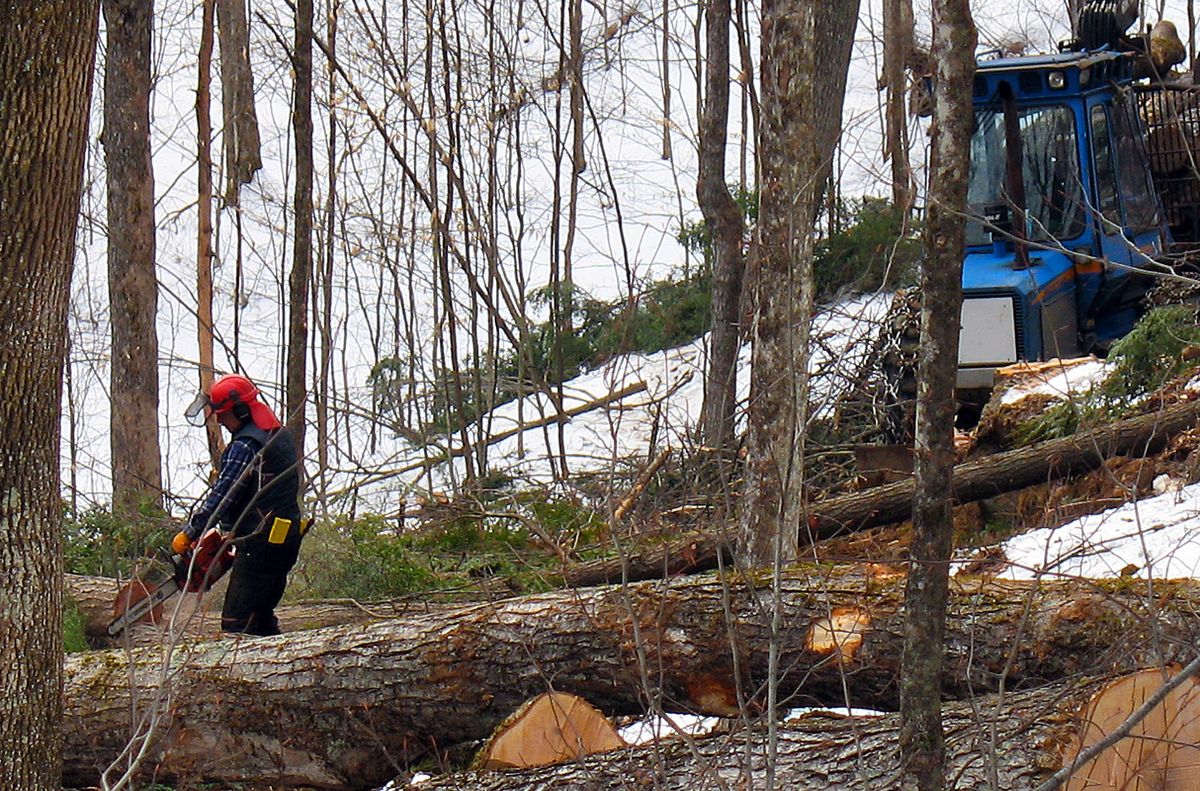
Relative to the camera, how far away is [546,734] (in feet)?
16.1

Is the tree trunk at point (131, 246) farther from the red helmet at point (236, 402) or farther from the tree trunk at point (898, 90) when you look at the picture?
the tree trunk at point (898, 90)

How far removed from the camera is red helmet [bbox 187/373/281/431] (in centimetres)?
739

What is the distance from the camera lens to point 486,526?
942 cm

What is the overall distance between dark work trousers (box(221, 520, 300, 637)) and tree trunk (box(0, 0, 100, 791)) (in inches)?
105

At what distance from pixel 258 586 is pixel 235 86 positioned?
11978 millimetres

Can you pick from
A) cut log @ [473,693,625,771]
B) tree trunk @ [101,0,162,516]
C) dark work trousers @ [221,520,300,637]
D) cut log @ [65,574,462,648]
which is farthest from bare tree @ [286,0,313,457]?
cut log @ [473,693,625,771]

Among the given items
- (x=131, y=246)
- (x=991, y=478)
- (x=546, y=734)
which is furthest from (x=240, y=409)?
(x=991, y=478)

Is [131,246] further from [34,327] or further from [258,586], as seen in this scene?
[34,327]

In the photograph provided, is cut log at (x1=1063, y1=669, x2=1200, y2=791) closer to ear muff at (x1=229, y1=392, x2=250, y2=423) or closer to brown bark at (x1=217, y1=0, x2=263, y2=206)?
ear muff at (x1=229, y1=392, x2=250, y2=423)

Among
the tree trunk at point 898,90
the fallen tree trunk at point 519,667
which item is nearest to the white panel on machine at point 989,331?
the tree trunk at point 898,90

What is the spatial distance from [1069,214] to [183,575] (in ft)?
20.6

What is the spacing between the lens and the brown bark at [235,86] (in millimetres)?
17500

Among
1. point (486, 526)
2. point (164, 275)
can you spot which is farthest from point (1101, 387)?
point (164, 275)

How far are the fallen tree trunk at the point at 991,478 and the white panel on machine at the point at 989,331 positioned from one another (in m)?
1.04
